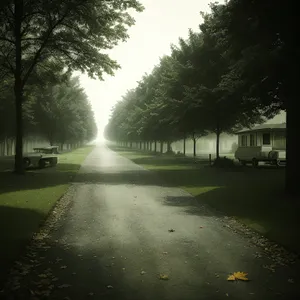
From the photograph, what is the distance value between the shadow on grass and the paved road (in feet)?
1.69

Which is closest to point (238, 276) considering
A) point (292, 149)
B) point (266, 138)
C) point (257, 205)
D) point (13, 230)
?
point (13, 230)

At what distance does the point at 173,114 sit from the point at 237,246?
22.5 meters

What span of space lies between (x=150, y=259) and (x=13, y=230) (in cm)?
363

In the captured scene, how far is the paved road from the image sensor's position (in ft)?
15.3

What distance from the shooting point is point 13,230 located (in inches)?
305

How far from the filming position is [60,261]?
5.82m

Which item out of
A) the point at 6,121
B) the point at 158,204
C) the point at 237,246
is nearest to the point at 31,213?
the point at 158,204

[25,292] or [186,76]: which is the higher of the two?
[186,76]

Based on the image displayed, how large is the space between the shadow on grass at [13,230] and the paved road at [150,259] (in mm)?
516

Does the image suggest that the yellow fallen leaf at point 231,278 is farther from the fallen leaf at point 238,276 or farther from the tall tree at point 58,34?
the tall tree at point 58,34

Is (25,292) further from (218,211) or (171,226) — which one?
(218,211)

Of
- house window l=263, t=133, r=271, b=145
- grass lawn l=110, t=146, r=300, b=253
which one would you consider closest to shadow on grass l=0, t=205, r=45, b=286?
grass lawn l=110, t=146, r=300, b=253

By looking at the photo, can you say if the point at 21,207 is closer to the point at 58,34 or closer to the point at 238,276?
the point at 238,276

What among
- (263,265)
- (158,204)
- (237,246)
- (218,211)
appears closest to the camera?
(263,265)
